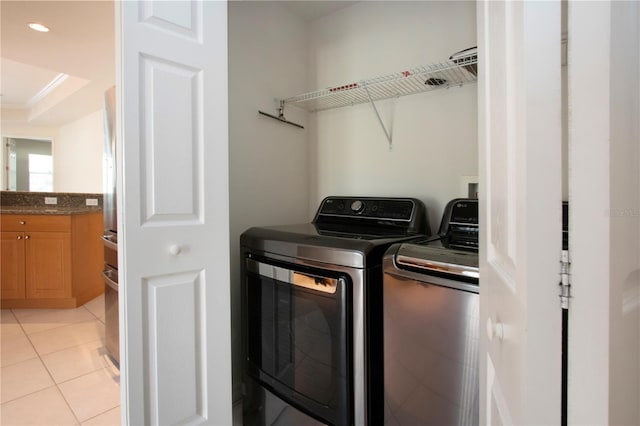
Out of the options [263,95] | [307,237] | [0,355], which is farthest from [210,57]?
[0,355]

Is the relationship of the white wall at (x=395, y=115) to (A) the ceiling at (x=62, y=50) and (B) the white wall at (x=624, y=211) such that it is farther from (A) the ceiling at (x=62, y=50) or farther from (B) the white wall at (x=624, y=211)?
(B) the white wall at (x=624, y=211)

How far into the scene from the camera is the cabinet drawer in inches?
130

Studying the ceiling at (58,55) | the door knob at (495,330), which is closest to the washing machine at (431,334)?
the door knob at (495,330)

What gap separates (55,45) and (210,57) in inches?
97.7

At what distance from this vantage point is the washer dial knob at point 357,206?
1.84 meters

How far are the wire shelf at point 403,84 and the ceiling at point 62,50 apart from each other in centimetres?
65

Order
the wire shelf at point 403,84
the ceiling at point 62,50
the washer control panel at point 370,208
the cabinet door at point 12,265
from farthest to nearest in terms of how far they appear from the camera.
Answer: the cabinet door at point 12,265 → the ceiling at point 62,50 → the washer control panel at point 370,208 → the wire shelf at point 403,84

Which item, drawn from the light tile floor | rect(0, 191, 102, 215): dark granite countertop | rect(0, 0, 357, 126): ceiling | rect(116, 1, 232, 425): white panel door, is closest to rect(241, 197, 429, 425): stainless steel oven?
rect(116, 1, 232, 425): white panel door

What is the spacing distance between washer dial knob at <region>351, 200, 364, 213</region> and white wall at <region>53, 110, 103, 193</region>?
196 inches

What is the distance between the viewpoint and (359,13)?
206 centimetres

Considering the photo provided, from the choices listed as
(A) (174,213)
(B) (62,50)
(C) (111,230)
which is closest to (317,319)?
(A) (174,213)

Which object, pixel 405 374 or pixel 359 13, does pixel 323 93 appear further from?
pixel 405 374

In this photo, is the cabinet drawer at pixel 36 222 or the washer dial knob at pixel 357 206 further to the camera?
the cabinet drawer at pixel 36 222

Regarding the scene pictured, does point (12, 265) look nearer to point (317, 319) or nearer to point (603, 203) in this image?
point (317, 319)
